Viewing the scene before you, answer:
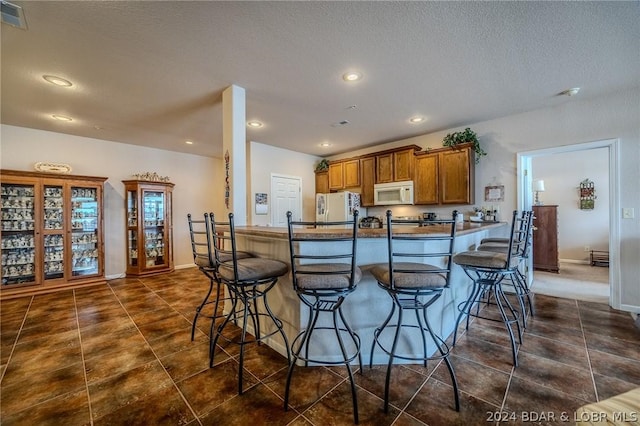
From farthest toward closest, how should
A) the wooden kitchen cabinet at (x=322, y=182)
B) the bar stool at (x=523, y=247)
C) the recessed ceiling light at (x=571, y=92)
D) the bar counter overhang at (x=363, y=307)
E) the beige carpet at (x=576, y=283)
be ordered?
the wooden kitchen cabinet at (x=322, y=182) → the beige carpet at (x=576, y=283) → the recessed ceiling light at (x=571, y=92) → the bar stool at (x=523, y=247) → the bar counter overhang at (x=363, y=307)

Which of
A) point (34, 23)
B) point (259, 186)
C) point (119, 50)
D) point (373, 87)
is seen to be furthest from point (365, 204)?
point (34, 23)

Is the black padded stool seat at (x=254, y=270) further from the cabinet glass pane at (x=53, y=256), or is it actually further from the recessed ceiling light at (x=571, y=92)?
the cabinet glass pane at (x=53, y=256)

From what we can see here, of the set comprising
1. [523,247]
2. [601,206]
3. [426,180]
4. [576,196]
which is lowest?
[523,247]

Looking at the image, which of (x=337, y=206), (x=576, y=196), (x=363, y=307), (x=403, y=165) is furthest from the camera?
(x=576, y=196)

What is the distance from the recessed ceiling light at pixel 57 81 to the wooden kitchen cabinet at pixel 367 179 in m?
4.16

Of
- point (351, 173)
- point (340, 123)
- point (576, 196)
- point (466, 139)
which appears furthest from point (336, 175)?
point (576, 196)

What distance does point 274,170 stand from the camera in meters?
5.17

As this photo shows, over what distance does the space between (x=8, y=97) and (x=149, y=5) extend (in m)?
2.75

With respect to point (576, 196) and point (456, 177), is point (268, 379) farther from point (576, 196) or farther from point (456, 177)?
A: point (576, 196)

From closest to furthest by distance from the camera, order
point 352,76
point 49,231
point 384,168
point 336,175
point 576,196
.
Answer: point 352,76 → point 49,231 → point 384,168 → point 336,175 → point 576,196

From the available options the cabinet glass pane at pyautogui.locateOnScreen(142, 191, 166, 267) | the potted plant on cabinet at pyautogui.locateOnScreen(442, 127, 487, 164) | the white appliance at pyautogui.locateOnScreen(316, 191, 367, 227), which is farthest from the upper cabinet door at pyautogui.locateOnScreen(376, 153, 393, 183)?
the cabinet glass pane at pyautogui.locateOnScreen(142, 191, 166, 267)

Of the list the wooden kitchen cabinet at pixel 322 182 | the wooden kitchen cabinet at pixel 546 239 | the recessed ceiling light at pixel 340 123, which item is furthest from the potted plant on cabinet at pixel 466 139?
the wooden kitchen cabinet at pixel 322 182

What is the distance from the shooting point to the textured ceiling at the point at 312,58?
5.90 ft

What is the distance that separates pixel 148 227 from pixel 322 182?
3551 mm
